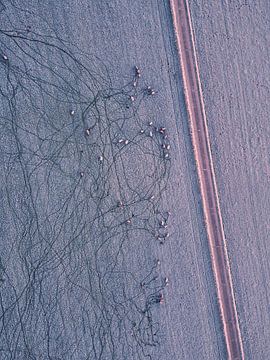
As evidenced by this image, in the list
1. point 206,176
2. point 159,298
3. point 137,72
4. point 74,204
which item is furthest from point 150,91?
point 159,298

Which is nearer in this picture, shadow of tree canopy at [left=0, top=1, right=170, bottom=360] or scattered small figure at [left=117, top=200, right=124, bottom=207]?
shadow of tree canopy at [left=0, top=1, right=170, bottom=360]

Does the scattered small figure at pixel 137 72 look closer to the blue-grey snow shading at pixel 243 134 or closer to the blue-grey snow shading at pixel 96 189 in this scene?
the blue-grey snow shading at pixel 96 189

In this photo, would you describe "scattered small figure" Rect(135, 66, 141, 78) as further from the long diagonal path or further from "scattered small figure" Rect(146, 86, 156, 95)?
the long diagonal path

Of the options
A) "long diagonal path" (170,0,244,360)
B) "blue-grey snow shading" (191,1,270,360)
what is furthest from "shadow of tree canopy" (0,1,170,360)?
"blue-grey snow shading" (191,1,270,360)

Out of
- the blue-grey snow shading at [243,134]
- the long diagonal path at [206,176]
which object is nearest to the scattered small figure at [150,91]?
the long diagonal path at [206,176]

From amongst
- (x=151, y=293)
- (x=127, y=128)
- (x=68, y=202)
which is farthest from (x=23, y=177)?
(x=151, y=293)

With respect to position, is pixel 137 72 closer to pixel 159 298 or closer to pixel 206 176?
pixel 206 176
